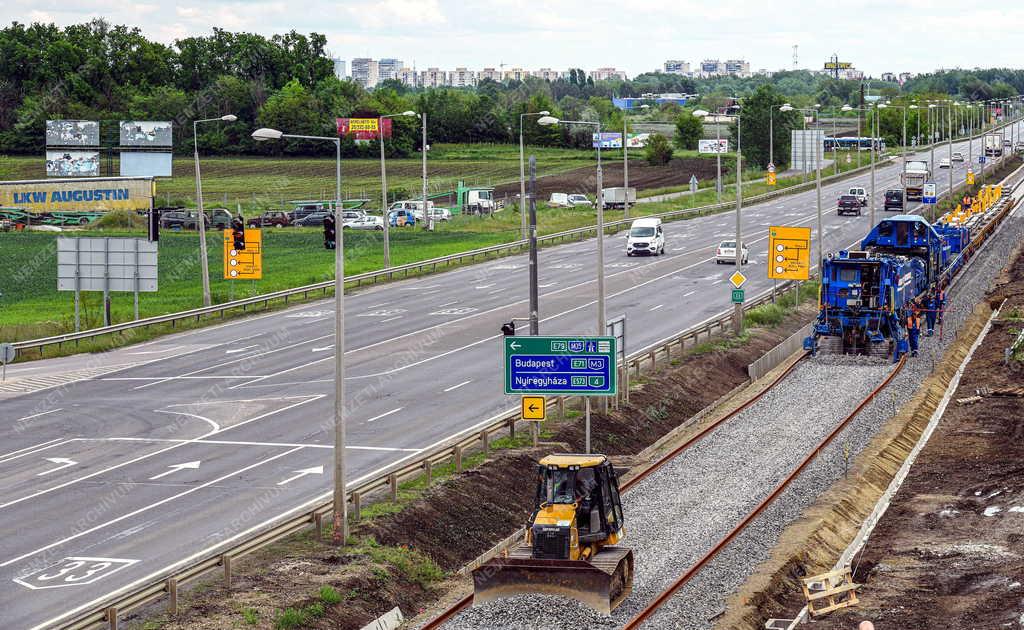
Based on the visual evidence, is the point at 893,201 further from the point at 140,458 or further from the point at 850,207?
the point at 140,458

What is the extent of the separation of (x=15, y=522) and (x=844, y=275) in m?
33.4

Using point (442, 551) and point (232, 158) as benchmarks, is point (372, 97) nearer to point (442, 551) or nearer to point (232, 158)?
point (232, 158)

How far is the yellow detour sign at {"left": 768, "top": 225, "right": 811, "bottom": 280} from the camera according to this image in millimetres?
60906

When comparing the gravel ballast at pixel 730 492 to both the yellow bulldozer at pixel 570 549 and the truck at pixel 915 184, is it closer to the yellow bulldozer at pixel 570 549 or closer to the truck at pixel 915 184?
the yellow bulldozer at pixel 570 549

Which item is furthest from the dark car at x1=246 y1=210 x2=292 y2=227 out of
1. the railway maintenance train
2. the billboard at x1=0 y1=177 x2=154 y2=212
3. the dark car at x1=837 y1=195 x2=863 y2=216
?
the railway maintenance train

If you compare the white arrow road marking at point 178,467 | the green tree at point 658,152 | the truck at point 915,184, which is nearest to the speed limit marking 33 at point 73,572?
the white arrow road marking at point 178,467

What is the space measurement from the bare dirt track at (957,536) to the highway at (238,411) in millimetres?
12939

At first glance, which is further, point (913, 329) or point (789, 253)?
point (789, 253)

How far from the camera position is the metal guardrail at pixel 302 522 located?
73.9 ft

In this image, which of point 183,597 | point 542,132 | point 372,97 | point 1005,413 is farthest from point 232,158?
point 183,597

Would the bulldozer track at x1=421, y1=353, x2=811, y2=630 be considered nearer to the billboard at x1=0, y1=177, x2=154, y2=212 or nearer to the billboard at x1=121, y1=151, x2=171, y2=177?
the billboard at x1=0, y1=177, x2=154, y2=212

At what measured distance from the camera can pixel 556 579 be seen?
940 inches

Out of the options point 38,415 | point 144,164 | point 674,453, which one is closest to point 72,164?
point 144,164

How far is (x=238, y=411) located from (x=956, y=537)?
74.4 ft
